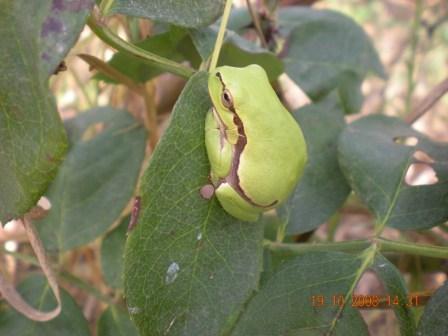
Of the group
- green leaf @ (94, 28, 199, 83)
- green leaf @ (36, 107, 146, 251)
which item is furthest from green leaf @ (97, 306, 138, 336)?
green leaf @ (94, 28, 199, 83)

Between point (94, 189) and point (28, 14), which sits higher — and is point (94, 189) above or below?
below

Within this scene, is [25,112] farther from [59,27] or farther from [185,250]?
[185,250]

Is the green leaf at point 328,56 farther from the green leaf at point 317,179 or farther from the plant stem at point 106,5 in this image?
the plant stem at point 106,5

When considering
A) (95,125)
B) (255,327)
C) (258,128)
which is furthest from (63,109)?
(255,327)

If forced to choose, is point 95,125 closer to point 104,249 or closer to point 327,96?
point 104,249

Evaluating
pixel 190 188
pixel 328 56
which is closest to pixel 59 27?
pixel 190 188

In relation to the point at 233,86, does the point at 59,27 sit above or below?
above

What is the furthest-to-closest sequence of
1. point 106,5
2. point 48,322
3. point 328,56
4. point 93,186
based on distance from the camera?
1. point 328,56
2. point 93,186
3. point 48,322
4. point 106,5
